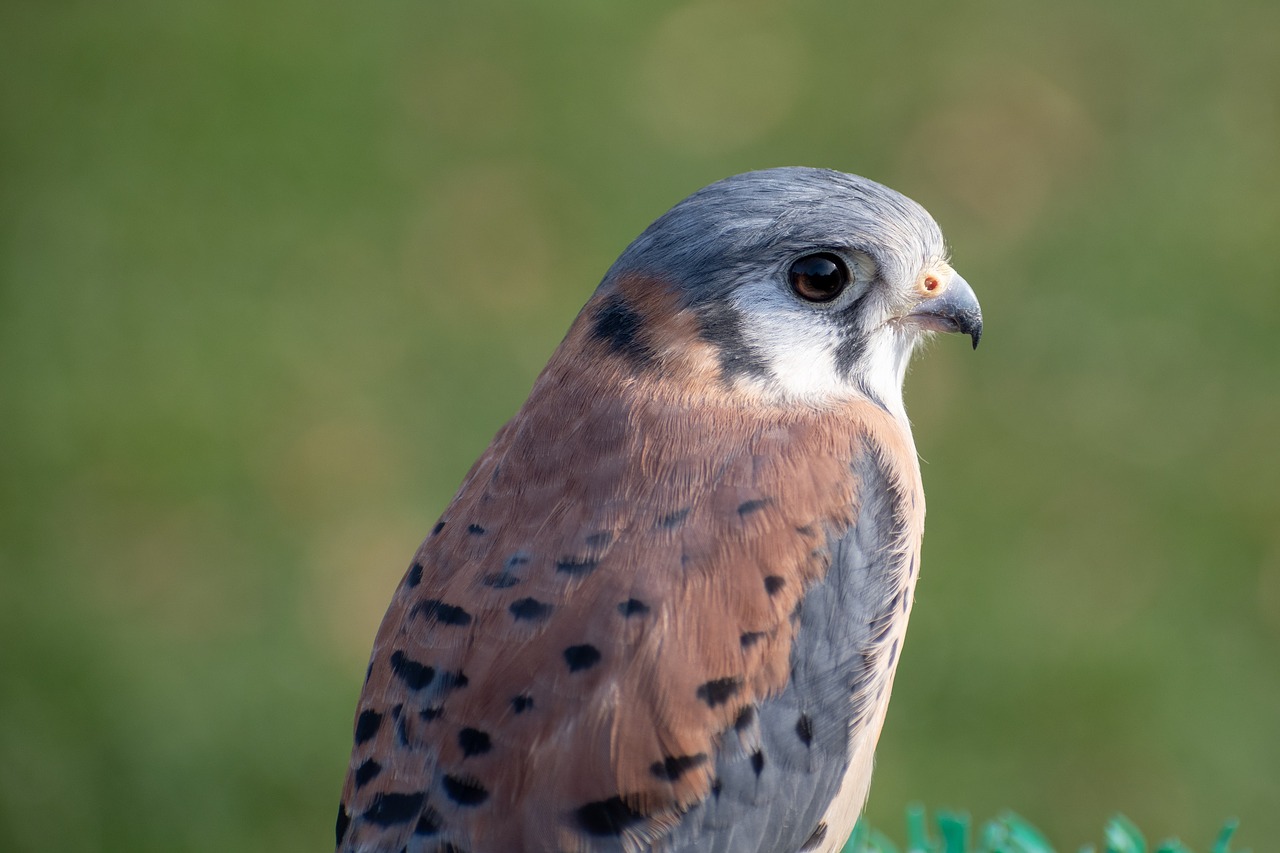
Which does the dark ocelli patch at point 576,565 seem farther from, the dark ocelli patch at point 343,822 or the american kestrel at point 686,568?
the dark ocelli patch at point 343,822

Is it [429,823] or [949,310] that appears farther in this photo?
[949,310]

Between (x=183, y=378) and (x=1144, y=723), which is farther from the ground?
(x=183, y=378)

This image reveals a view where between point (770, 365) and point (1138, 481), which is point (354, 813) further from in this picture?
point (1138, 481)

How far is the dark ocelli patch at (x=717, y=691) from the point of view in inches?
89.3

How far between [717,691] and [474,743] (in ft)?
1.30

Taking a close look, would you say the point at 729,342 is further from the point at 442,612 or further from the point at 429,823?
the point at 429,823

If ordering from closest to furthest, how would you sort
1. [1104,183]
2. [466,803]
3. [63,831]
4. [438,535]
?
[466,803] < [438,535] < [63,831] < [1104,183]

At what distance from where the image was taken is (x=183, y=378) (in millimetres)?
6156

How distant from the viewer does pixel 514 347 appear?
6.29 meters

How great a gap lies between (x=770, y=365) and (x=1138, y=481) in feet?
12.4

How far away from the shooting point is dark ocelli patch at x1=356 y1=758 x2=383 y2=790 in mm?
2309

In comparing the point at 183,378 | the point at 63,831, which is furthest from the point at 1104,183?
the point at 63,831

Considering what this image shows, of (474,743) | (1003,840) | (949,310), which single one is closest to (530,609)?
(474,743)

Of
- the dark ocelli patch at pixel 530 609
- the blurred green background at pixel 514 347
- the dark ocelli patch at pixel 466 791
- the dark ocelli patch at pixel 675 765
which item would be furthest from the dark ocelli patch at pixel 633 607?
the blurred green background at pixel 514 347
